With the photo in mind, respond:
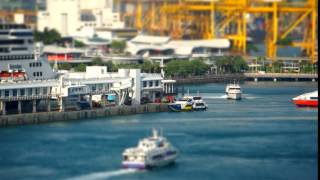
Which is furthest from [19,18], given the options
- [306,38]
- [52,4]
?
[306,38]

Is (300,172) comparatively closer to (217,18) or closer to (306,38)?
(306,38)

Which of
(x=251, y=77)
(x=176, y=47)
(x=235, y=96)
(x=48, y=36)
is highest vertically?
(x=48, y=36)

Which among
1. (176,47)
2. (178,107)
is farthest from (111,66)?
(178,107)

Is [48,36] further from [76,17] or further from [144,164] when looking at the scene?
[144,164]

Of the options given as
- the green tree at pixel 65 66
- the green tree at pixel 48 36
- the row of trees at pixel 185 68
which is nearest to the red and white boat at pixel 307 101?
the row of trees at pixel 185 68

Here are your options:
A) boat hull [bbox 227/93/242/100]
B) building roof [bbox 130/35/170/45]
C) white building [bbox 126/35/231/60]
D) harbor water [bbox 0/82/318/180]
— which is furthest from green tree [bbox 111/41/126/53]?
harbor water [bbox 0/82/318/180]

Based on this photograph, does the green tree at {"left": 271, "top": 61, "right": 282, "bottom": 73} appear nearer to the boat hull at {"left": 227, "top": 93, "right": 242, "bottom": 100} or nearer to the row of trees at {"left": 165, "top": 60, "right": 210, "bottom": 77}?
the row of trees at {"left": 165, "top": 60, "right": 210, "bottom": 77}

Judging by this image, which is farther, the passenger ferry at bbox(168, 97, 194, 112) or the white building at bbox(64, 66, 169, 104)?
the passenger ferry at bbox(168, 97, 194, 112)
